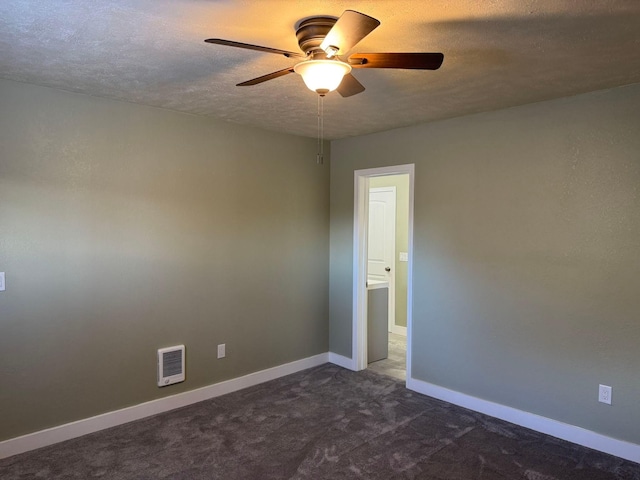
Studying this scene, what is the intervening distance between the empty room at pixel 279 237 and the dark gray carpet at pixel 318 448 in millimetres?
20

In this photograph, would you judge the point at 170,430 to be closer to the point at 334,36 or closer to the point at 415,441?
the point at 415,441

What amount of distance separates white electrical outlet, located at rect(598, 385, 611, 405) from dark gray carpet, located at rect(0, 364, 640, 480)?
0.36 meters

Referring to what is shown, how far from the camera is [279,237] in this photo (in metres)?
4.40

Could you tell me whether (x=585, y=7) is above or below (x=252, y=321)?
above

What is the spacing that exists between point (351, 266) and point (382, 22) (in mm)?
2975

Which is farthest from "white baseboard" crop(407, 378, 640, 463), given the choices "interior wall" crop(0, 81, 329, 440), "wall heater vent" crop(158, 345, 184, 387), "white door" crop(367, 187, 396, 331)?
"white door" crop(367, 187, 396, 331)

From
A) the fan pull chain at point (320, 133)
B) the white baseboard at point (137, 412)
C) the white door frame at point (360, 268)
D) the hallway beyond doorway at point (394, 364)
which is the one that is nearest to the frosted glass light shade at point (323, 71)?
the fan pull chain at point (320, 133)

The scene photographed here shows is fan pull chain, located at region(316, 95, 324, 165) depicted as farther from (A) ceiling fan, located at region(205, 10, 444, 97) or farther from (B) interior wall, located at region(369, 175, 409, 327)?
(B) interior wall, located at region(369, 175, 409, 327)

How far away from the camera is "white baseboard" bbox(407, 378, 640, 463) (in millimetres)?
2936

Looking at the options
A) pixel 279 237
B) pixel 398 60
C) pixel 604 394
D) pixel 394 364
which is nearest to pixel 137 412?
pixel 279 237

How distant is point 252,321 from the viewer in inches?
166

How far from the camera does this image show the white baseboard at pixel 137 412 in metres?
2.95

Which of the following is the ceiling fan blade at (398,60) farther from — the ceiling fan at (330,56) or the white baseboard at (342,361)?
the white baseboard at (342,361)

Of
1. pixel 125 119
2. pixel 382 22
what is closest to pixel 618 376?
pixel 382 22
